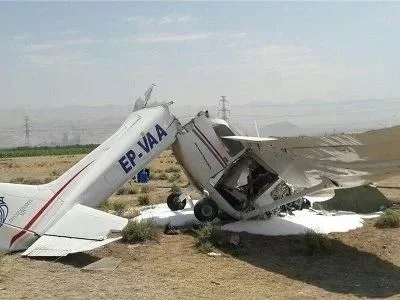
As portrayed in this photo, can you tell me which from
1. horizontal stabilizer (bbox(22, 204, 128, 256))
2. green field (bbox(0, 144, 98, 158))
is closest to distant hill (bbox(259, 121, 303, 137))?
horizontal stabilizer (bbox(22, 204, 128, 256))

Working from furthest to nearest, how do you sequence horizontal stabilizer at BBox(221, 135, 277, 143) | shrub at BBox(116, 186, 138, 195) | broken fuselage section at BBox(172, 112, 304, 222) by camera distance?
1. shrub at BBox(116, 186, 138, 195)
2. broken fuselage section at BBox(172, 112, 304, 222)
3. horizontal stabilizer at BBox(221, 135, 277, 143)

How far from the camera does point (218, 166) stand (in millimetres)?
12961

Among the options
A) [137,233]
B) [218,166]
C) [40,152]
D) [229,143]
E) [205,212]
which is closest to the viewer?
[137,233]

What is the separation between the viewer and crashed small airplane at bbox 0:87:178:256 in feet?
31.3

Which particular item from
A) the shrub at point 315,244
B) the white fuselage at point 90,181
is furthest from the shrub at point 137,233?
the shrub at point 315,244

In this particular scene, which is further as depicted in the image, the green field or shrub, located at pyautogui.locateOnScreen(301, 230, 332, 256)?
the green field

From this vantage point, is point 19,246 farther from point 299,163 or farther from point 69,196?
point 299,163

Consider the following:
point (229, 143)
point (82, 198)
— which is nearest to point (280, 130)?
point (229, 143)

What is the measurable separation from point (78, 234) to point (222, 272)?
270 cm

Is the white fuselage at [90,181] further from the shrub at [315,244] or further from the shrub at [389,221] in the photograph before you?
the shrub at [389,221]

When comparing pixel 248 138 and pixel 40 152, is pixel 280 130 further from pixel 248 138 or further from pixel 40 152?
pixel 40 152

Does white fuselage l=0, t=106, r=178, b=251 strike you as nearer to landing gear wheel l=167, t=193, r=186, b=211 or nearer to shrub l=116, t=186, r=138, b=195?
landing gear wheel l=167, t=193, r=186, b=211

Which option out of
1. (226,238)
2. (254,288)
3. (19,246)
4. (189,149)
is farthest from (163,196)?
(254,288)

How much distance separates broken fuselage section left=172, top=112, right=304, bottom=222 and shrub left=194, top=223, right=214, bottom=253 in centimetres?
134
